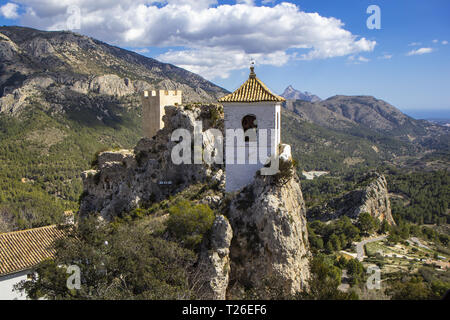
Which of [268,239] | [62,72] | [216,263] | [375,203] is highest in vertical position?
[62,72]

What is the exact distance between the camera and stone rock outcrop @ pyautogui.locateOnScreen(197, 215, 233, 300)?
16781mm

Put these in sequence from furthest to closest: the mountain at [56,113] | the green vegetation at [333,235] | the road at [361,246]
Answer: the mountain at [56,113], the green vegetation at [333,235], the road at [361,246]

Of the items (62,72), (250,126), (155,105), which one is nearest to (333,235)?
(155,105)

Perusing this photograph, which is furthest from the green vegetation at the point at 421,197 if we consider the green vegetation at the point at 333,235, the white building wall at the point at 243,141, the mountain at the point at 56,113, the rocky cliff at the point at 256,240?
the white building wall at the point at 243,141

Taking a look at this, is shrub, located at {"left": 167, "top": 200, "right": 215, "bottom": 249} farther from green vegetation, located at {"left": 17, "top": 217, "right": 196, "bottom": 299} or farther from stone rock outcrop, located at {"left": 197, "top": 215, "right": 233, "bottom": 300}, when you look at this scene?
green vegetation, located at {"left": 17, "top": 217, "right": 196, "bottom": 299}

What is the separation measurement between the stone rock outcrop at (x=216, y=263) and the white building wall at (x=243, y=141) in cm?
329

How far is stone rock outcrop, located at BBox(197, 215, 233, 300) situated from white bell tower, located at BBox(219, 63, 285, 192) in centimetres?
356

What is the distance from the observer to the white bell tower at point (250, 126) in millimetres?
19562

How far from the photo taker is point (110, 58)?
177375 mm

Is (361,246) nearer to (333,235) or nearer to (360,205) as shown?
(333,235)

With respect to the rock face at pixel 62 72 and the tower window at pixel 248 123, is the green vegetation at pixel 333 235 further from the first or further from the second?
the rock face at pixel 62 72

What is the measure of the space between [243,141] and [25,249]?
62.3 feet

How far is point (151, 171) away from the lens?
26594 millimetres

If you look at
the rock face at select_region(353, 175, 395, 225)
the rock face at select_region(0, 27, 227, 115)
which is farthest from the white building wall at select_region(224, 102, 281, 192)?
the rock face at select_region(0, 27, 227, 115)
